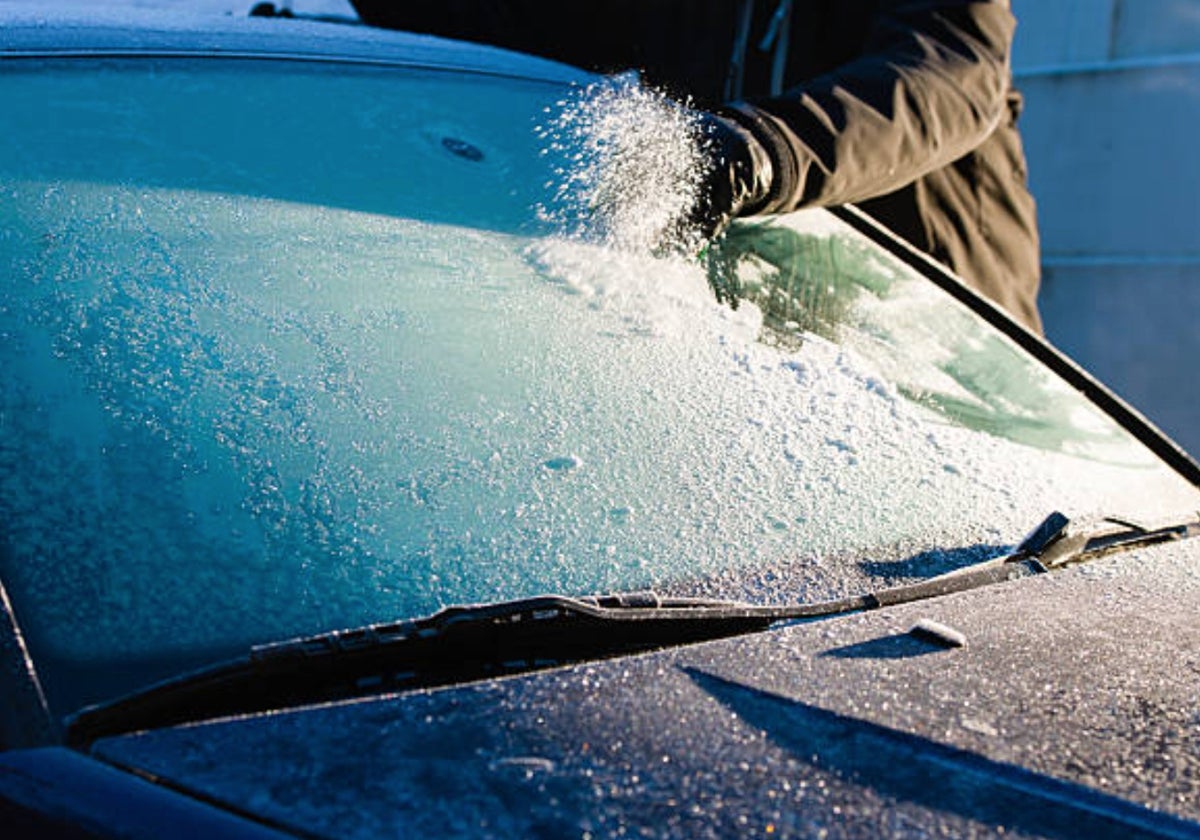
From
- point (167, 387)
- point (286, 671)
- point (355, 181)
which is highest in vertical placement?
point (355, 181)

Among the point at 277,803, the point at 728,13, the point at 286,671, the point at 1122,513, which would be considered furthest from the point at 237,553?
the point at 728,13

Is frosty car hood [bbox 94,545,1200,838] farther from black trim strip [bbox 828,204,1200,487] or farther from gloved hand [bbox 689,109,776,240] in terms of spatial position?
black trim strip [bbox 828,204,1200,487]

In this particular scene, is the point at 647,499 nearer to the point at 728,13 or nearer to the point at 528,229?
the point at 528,229

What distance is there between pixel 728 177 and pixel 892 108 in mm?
627

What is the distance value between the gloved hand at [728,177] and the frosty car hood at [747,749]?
0.81 metres

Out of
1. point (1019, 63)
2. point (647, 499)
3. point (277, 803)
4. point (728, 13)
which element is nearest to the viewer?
point (277, 803)

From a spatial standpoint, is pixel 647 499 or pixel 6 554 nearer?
pixel 6 554

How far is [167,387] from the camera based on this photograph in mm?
1210

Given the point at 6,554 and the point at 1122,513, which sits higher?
the point at 6,554

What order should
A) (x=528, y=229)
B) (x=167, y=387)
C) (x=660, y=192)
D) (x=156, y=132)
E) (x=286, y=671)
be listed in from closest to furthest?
(x=286, y=671) → (x=167, y=387) → (x=156, y=132) → (x=528, y=229) → (x=660, y=192)

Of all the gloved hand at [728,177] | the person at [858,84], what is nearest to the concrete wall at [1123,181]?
the person at [858,84]

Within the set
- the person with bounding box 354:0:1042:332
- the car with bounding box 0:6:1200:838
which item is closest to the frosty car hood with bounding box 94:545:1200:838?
the car with bounding box 0:6:1200:838

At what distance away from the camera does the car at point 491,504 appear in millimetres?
907

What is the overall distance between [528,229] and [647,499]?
457 millimetres
